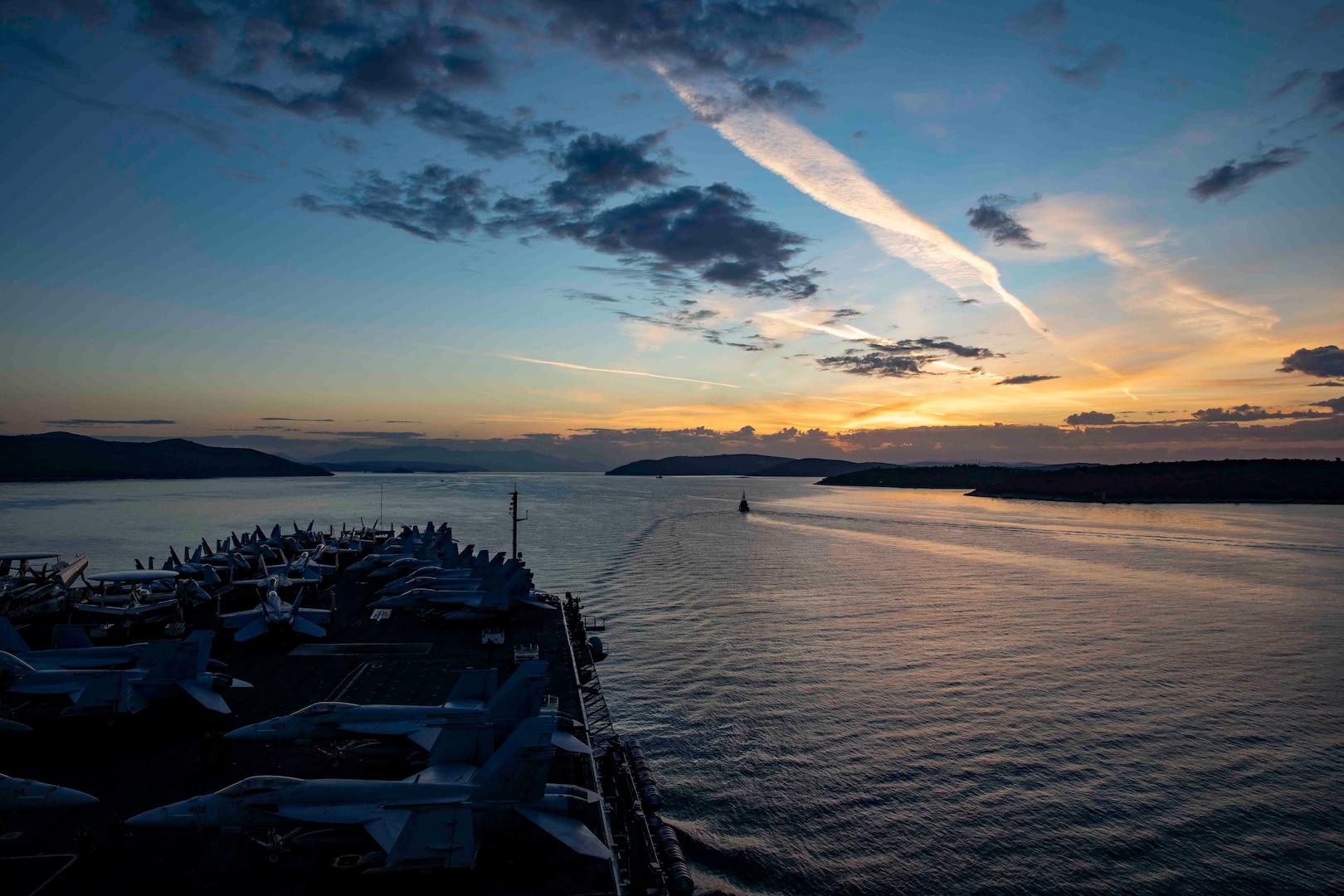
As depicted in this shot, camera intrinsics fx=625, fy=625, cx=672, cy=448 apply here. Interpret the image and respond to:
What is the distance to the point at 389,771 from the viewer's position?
24969mm

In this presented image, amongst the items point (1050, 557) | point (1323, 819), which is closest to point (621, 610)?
point (1323, 819)

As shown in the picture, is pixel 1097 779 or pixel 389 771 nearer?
pixel 389 771

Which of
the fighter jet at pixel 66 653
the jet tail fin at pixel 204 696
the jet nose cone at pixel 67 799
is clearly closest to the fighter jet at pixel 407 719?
the jet tail fin at pixel 204 696

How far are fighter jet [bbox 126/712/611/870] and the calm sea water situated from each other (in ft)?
29.2

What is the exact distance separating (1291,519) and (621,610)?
7944 inches

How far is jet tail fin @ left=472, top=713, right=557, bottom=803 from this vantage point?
66.9ft

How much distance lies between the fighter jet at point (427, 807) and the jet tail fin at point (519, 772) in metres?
0.03

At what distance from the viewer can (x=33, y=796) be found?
766 inches

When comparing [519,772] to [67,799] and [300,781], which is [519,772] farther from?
[67,799]

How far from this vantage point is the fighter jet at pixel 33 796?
19141 millimetres

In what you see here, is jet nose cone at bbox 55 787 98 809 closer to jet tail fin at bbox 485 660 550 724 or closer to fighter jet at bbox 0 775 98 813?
fighter jet at bbox 0 775 98 813

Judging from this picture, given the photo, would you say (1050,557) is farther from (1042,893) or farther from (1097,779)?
(1042,893)

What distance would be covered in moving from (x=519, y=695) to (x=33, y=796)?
584 inches

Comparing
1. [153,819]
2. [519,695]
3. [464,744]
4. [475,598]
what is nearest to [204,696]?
[153,819]
